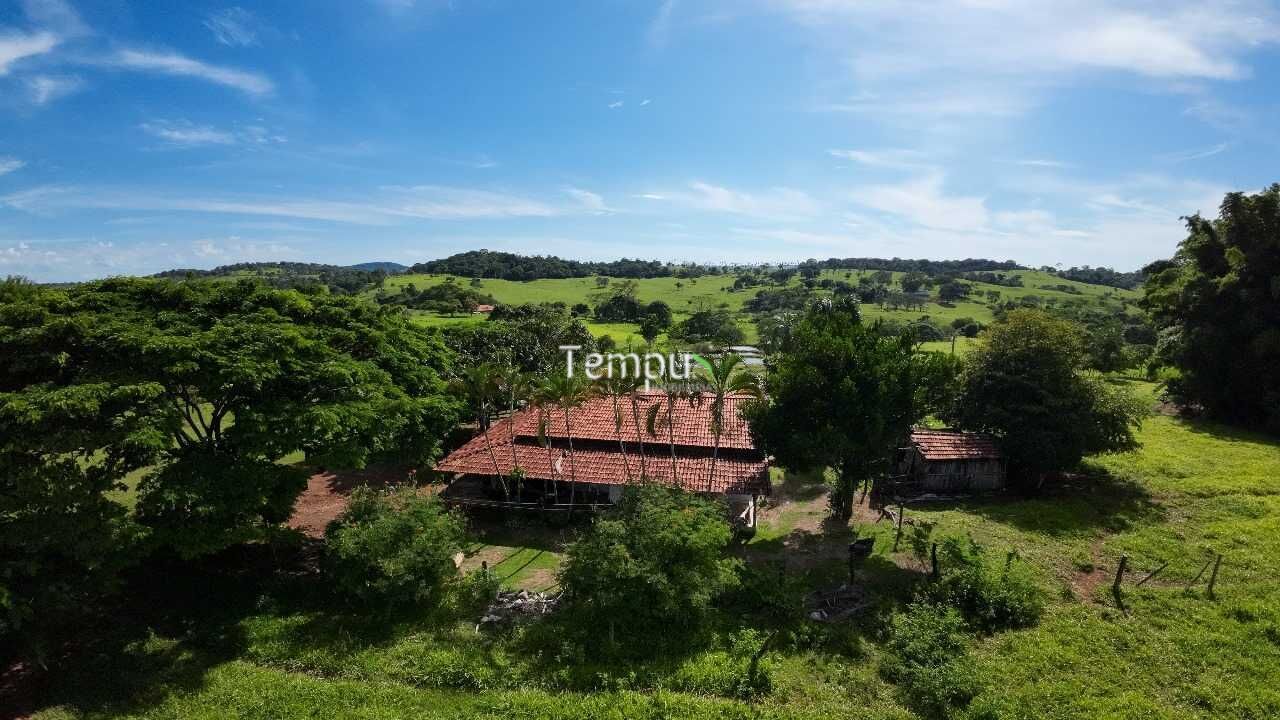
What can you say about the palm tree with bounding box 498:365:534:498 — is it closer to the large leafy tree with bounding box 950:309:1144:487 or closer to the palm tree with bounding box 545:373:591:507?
the palm tree with bounding box 545:373:591:507

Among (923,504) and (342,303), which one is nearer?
(342,303)

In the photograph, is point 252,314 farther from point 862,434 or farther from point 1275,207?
point 1275,207

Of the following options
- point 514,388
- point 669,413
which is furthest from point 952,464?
point 514,388

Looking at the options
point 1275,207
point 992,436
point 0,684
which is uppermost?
point 1275,207

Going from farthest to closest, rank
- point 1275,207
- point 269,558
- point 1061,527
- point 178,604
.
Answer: point 1275,207, point 1061,527, point 269,558, point 178,604

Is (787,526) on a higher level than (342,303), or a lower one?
lower

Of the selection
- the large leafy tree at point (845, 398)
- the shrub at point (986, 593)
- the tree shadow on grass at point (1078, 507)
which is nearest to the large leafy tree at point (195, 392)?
the large leafy tree at point (845, 398)

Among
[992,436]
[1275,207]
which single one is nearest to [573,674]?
[992,436]
